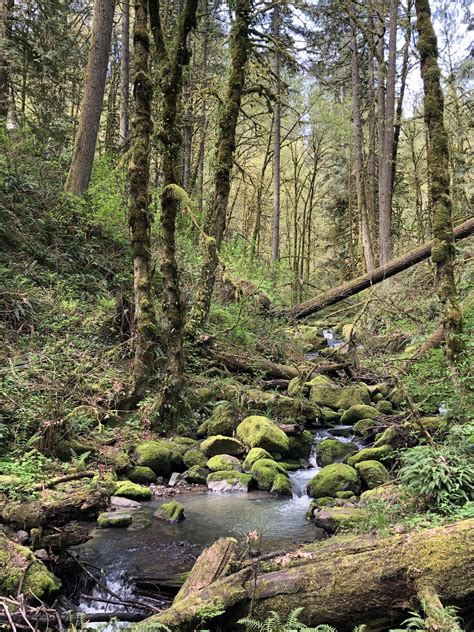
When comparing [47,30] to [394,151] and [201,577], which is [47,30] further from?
[201,577]

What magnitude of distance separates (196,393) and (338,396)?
10.5ft

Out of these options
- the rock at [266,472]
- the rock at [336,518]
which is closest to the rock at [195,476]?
the rock at [266,472]

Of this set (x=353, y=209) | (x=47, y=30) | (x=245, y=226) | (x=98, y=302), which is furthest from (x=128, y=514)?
(x=245, y=226)

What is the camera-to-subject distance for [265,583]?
11.9 ft

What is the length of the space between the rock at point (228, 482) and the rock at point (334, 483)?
908mm

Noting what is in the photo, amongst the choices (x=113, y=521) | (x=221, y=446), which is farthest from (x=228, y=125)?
(x=113, y=521)

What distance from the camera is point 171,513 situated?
6211mm

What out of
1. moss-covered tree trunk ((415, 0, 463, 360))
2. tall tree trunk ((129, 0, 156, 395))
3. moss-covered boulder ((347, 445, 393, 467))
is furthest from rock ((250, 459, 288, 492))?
moss-covered tree trunk ((415, 0, 463, 360))

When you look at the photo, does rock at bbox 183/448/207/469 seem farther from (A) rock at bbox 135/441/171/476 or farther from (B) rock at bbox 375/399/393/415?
(B) rock at bbox 375/399/393/415

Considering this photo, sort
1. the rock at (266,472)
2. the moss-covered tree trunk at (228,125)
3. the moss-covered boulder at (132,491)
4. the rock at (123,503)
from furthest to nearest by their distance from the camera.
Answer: the moss-covered tree trunk at (228,125)
the rock at (266,472)
the moss-covered boulder at (132,491)
the rock at (123,503)

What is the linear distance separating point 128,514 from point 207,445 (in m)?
2.33

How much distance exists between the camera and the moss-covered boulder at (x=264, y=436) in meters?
8.42

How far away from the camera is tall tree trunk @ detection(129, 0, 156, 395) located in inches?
342

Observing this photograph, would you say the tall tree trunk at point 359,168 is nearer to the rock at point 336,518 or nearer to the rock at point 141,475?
the rock at point 141,475
